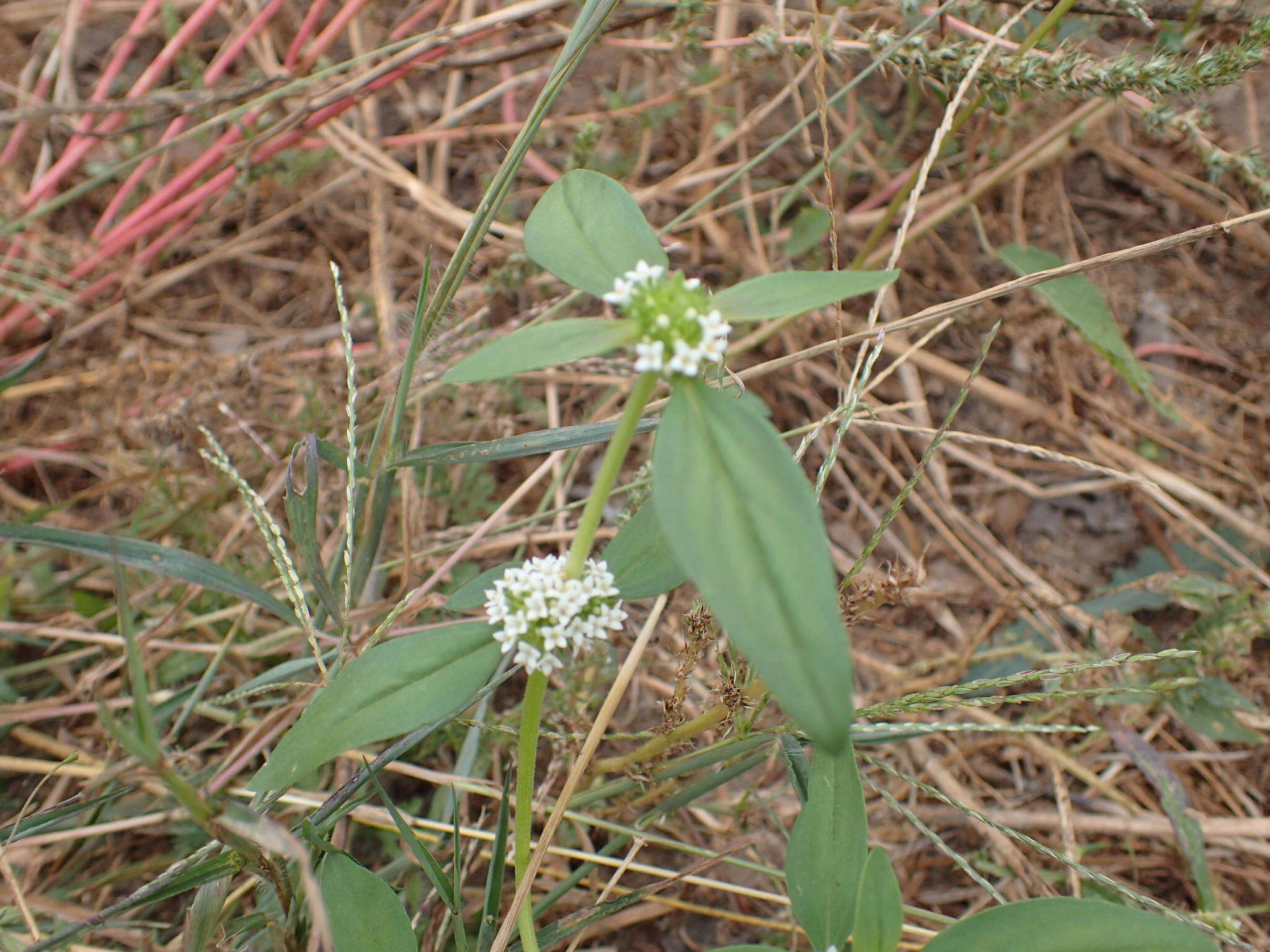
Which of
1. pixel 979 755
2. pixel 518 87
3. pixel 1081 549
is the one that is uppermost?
pixel 518 87

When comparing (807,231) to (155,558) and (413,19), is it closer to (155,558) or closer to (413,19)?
(413,19)

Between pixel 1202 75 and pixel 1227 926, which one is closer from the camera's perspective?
pixel 1227 926

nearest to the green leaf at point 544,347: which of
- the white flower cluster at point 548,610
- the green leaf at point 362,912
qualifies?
the white flower cluster at point 548,610

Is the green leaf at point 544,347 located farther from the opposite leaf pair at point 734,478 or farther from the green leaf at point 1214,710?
the green leaf at point 1214,710

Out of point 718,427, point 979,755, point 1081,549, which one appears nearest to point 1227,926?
point 979,755

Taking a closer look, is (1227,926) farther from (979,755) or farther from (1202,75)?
(1202,75)
